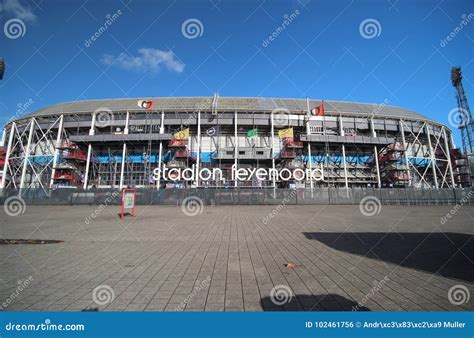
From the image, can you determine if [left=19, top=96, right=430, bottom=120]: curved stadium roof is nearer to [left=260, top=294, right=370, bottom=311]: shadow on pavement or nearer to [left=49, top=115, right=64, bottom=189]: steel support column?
[left=49, top=115, right=64, bottom=189]: steel support column

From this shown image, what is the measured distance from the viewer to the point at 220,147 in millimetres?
40688

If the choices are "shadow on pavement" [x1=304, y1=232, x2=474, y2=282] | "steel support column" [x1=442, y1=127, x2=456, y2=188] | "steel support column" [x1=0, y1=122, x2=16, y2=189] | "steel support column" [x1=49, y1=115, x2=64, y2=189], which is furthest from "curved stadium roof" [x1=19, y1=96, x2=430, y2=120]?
"shadow on pavement" [x1=304, y1=232, x2=474, y2=282]

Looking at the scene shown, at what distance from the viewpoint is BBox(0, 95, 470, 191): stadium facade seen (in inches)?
1531

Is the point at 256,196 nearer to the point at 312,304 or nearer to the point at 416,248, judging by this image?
the point at 416,248

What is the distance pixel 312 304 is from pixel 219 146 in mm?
38288

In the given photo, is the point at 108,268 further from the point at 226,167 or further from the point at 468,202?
the point at 468,202

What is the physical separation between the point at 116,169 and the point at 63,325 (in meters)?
43.0

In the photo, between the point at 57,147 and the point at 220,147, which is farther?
the point at 220,147

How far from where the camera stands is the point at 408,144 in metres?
43.5

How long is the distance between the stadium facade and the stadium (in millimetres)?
176

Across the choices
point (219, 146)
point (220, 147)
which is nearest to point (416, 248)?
point (220, 147)

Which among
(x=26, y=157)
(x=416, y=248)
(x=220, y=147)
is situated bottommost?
(x=416, y=248)

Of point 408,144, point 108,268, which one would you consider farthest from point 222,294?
point 408,144

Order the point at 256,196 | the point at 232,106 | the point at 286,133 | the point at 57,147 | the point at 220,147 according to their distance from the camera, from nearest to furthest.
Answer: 1. the point at 256,196
2. the point at 286,133
3. the point at 57,147
4. the point at 220,147
5. the point at 232,106
